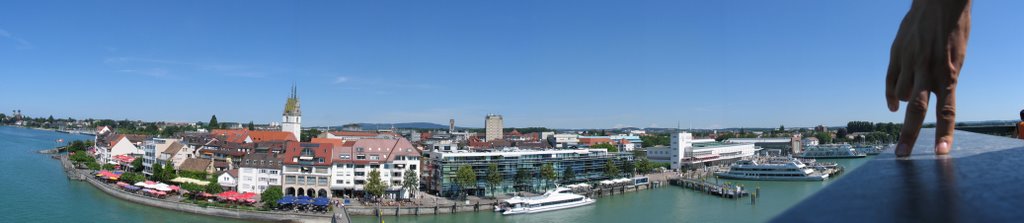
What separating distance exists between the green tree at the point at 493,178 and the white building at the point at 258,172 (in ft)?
24.4

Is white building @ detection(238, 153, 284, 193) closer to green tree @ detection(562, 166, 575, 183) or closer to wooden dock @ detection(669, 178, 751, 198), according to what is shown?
green tree @ detection(562, 166, 575, 183)

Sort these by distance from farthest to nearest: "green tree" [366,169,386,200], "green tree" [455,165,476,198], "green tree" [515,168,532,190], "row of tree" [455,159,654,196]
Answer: "green tree" [515,168,532,190] → "row of tree" [455,159,654,196] → "green tree" [455,165,476,198] → "green tree" [366,169,386,200]

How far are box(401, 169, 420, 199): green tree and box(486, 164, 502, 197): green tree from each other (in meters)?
2.73

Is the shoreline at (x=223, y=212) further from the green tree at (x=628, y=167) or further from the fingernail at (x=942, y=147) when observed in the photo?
the green tree at (x=628, y=167)

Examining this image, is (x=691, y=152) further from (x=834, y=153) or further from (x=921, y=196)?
(x=921, y=196)

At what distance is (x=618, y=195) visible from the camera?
22.2m

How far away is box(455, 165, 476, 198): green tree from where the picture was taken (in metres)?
18.8

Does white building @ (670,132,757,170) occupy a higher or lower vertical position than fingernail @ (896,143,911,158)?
lower

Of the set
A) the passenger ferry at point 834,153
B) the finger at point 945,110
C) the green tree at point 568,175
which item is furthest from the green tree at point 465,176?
the passenger ferry at point 834,153

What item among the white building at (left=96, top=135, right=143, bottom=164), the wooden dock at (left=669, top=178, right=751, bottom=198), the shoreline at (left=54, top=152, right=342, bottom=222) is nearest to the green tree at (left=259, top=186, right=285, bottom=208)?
the shoreline at (left=54, top=152, right=342, bottom=222)

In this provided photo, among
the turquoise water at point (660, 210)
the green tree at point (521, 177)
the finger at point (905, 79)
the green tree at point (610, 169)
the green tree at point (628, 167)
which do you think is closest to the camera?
the finger at point (905, 79)

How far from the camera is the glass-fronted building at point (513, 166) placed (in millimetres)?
20141

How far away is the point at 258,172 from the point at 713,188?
17926 mm

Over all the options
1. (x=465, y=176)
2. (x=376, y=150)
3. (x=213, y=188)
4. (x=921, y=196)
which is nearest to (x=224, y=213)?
(x=213, y=188)
